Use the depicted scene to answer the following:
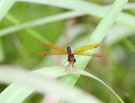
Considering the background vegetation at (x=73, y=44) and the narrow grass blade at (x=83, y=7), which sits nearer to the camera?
the narrow grass blade at (x=83, y=7)

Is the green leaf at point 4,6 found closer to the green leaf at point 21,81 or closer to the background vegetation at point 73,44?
the green leaf at point 21,81

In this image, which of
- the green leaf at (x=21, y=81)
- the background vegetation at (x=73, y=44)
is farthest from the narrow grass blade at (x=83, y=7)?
the green leaf at (x=21, y=81)

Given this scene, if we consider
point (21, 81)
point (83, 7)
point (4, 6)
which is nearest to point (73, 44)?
point (83, 7)

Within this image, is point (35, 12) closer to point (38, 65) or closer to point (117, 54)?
point (38, 65)

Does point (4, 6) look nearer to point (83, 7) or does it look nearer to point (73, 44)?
point (83, 7)

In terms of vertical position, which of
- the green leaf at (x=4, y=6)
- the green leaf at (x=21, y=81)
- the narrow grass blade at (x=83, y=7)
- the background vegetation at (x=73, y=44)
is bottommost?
the green leaf at (x=21, y=81)

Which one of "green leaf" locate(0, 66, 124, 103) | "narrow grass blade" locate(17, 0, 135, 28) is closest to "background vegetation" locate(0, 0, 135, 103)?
"narrow grass blade" locate(17, 0, 135, 28)

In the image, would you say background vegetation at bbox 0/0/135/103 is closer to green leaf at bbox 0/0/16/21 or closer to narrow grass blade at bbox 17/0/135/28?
narrow grass blade at bbox 17/0/135/28

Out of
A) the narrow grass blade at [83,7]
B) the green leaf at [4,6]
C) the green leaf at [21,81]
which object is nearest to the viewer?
the green leaf at [21,81]

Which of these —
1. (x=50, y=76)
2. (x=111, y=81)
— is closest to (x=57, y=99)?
(x=50, y=76)
